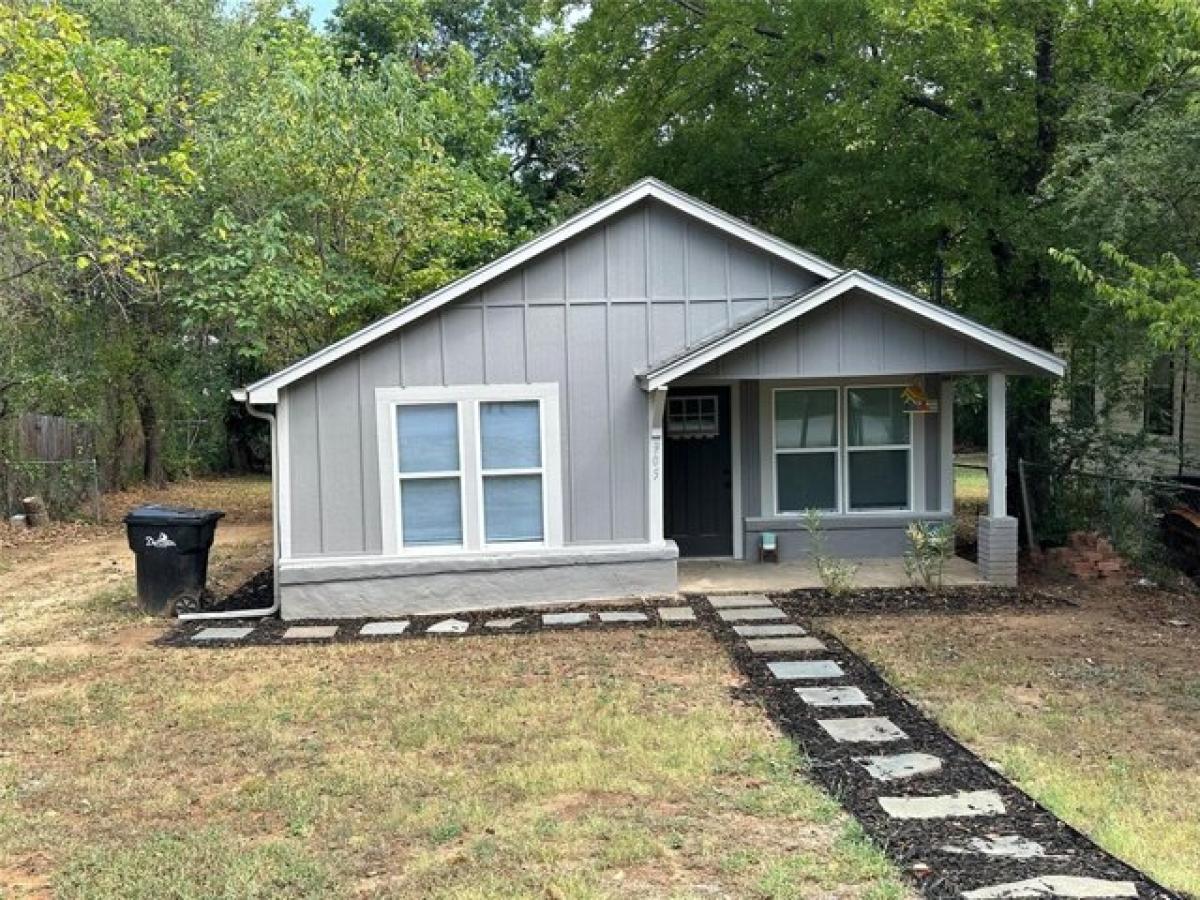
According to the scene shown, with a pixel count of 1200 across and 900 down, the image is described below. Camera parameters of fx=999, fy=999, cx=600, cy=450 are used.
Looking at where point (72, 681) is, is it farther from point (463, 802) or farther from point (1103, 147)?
point (1103, 147)

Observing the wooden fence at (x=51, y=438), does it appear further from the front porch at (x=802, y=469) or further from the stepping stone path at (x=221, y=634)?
the front porch at (x=802, y=469)

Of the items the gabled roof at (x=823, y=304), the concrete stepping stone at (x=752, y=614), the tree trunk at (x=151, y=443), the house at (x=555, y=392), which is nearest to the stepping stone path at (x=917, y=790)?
the concrete stepping stone at (x=752, y=614)

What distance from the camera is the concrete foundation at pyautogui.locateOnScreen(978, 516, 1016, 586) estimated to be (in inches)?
400

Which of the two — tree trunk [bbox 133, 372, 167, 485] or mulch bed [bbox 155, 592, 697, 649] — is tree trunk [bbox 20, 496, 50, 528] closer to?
tree trunk [bbox 133, 372, 167, 485]

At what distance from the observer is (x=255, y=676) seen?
292 inches

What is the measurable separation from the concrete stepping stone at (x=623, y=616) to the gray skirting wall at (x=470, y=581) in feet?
1.71

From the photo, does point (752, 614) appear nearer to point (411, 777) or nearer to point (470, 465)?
point (470, 465)

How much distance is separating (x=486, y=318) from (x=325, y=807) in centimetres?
579

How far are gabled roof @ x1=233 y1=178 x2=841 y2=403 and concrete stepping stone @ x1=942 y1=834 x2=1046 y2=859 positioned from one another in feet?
21.7

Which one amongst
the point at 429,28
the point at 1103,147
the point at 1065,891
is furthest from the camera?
the point at 429,28

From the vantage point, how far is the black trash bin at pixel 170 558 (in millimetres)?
9508

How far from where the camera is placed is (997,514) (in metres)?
10.2

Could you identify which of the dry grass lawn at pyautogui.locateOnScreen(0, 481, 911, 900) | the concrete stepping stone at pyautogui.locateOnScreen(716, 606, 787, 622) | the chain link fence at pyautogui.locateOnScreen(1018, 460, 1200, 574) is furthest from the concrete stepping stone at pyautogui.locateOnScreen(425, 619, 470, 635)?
the chain link fence at pyautogui.locateOnScreen(1018, 460, 1200, 574)

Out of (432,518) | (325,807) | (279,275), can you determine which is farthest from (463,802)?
(279,275)
